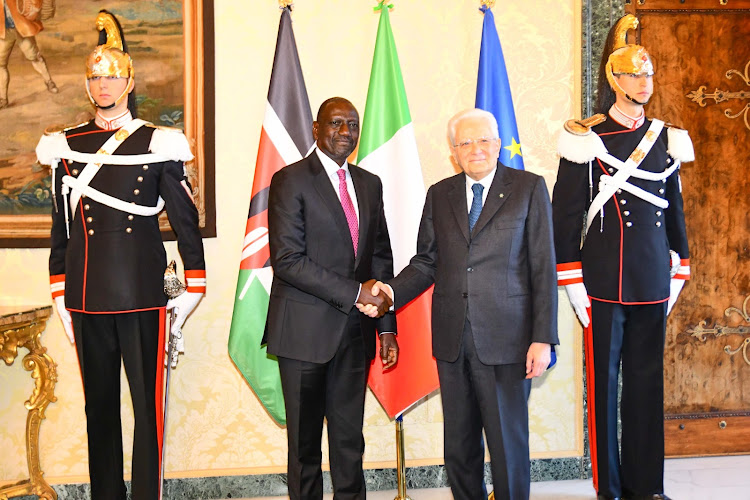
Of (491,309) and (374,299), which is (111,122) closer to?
(374,299)

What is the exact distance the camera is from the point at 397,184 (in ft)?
11.5

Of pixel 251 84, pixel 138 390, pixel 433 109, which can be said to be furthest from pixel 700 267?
pixel 138 390

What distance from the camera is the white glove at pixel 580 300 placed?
3176 millimetres

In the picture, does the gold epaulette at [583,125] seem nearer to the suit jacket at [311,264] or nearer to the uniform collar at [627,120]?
the uniform collar at [627,120]

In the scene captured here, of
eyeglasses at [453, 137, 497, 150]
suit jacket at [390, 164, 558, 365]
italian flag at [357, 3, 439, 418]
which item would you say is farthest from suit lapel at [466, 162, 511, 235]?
italian flag at [357, 3, 439, 418]

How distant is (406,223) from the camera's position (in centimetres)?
347

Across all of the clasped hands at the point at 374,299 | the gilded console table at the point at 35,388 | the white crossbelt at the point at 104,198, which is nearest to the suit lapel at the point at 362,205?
the clasped hands at the point at 374,299

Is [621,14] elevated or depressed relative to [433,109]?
elevated

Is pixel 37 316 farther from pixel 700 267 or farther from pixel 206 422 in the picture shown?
pixel 700 267

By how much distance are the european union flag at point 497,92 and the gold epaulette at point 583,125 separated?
13.2 inches

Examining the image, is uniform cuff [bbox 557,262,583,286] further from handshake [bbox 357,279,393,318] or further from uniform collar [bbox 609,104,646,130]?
handshake [bbox 357,279,393,318]

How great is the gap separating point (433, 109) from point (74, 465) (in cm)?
253

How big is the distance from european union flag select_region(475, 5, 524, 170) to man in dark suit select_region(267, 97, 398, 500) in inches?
37.9

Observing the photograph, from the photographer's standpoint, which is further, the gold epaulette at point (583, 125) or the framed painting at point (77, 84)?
the framed painting at point (77, 84)
